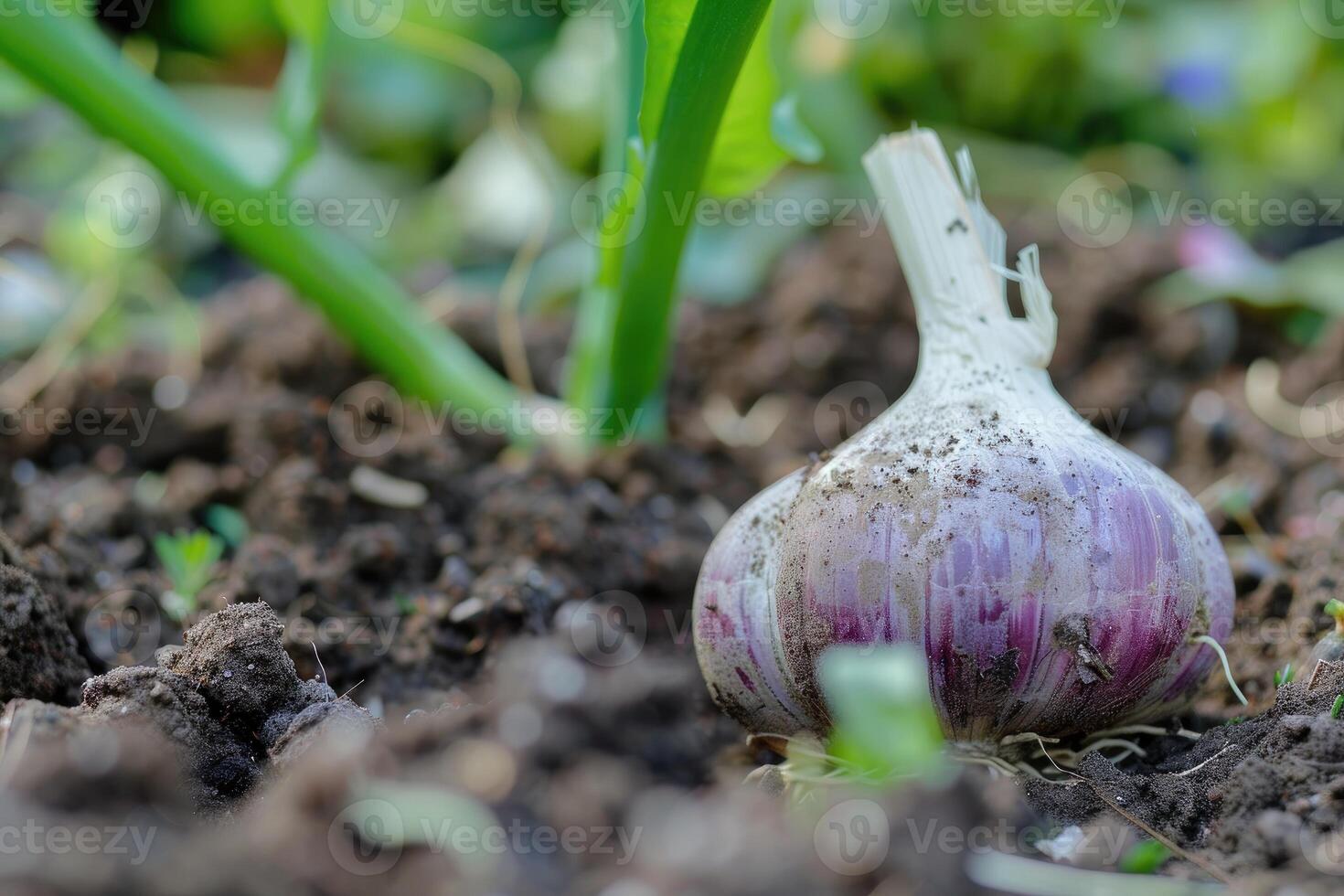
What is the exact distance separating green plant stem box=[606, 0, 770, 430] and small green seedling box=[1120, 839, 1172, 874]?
835mm

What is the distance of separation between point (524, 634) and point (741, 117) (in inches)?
30.1

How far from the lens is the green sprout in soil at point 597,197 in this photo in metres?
Answer: 1.32

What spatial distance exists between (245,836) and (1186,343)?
193 cm

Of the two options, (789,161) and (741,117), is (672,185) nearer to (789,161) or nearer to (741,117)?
(741,117)

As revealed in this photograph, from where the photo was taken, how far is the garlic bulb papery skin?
0.89 meters

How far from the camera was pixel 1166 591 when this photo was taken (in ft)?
3.03

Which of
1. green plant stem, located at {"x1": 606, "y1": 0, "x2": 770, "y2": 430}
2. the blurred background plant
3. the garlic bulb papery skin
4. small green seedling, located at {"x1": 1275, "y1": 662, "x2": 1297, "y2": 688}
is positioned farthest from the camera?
the blurred background plant

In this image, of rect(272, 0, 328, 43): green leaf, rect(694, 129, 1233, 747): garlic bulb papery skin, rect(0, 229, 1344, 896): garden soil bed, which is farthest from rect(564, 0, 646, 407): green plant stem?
rect(694, 129, 1233, 747): garlic bulb papery skin

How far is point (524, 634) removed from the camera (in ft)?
3.95

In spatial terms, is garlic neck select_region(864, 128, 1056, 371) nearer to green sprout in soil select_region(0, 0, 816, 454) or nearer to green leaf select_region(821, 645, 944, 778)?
green sprout in soil select_region(0, 0, 816, 454)

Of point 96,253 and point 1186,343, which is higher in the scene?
point 1186,343

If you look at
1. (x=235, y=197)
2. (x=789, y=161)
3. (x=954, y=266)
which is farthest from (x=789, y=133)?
(x=789, y=161)

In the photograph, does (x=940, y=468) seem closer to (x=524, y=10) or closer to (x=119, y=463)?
(x=119, y=463)

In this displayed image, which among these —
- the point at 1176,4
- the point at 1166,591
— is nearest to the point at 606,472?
the point at 1166,591
